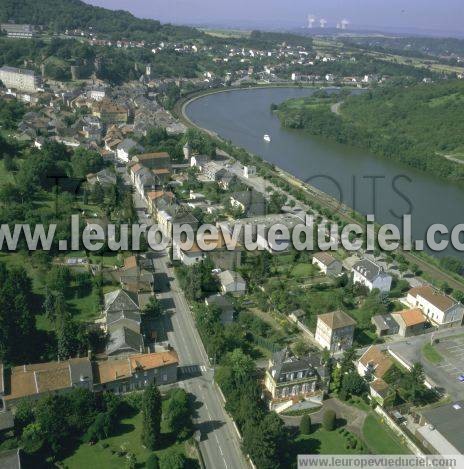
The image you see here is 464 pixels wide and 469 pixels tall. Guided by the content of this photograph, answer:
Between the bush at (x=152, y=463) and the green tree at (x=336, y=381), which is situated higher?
the green tree at (x=336, y=381)

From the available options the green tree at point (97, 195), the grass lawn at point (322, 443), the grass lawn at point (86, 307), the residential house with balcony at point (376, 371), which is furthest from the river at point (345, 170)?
the grass lawn at point (86, 307)

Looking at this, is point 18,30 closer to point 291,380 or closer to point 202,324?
point 202,324

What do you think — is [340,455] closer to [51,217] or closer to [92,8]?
[51,217]

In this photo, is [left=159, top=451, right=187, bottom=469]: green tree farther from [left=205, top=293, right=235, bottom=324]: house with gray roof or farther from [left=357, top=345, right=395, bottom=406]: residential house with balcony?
[left=205, top=293, right=235, bottom=324]: house with gray roof

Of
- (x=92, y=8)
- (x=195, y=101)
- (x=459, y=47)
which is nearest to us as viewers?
(x=195, y=101)

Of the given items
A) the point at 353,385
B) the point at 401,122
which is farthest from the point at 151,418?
the point at 401,122

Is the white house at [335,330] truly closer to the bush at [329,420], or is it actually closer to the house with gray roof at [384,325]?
the house with gray roof at [384,325]

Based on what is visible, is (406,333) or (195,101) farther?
(195,101)

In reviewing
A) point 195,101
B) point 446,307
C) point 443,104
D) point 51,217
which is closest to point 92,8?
point 195,101
